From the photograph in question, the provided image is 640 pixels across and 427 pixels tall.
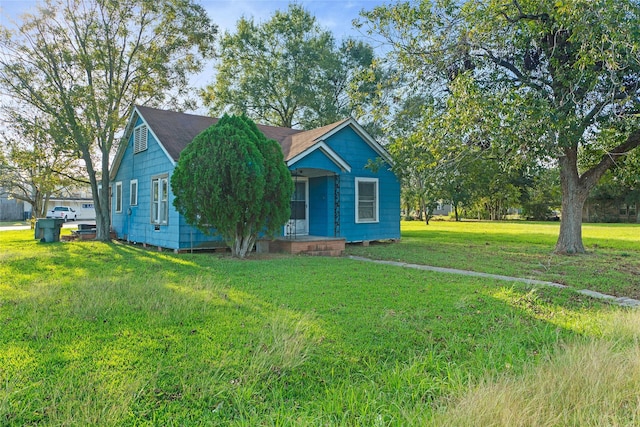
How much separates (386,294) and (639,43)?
5890 mm

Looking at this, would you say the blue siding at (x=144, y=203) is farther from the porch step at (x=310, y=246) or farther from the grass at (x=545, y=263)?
the grass at (x=545, y=263)

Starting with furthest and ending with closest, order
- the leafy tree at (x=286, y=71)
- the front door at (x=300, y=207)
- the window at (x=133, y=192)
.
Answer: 1. the leafy tree at (x=286, y=71)
2. the window at (x=133, y=192)
3. the front door at (x=300, y=207)

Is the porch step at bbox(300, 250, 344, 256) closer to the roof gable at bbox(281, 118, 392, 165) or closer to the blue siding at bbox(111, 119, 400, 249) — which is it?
the blue siding at bbox(111, 119, 400, 249)

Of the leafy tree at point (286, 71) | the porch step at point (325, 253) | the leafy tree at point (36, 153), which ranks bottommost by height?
the porch step at point (325, 253)

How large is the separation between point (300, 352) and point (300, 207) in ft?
33.3

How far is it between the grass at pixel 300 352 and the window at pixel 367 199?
738 cm

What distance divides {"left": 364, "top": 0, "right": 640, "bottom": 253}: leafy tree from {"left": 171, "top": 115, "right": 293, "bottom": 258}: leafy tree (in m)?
4.28

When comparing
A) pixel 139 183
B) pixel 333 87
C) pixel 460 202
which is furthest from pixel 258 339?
pixel 460 202

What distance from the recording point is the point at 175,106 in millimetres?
16484

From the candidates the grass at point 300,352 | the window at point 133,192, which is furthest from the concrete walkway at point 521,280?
the window at point 133,192

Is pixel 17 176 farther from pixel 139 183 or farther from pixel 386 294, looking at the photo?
pixel 386 294

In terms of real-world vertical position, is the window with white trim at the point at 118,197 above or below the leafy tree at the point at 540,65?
below

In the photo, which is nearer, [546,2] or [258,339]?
[258,339]

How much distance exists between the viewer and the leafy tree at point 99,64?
497 inches
